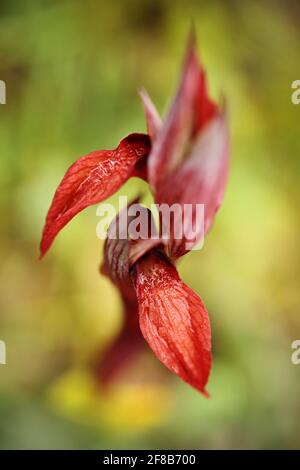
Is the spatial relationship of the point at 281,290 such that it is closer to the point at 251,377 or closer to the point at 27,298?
the point at 251,377

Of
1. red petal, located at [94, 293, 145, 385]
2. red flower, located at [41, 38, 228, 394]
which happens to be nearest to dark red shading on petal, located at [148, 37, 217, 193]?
red flower, located at [41, 38, 228, 394]

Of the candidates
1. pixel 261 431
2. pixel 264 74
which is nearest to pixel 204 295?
pixel 261 431

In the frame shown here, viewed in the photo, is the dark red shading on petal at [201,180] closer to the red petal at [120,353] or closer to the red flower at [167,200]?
the red flower at [167,200]

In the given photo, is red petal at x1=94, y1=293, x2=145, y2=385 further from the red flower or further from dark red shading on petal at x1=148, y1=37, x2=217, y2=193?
dark red shading on petal at x1=148, y1=37, x2=217, y2=193

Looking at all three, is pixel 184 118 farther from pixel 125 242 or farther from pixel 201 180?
pixel 125 242

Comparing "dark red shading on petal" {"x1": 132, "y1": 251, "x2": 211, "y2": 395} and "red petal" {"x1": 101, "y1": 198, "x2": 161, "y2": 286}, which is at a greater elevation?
"red petal" {"x1": 101, "y1": 198, "x2": 161, "y2": 286}

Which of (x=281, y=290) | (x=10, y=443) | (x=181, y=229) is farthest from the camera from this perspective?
(x=281, y=290)

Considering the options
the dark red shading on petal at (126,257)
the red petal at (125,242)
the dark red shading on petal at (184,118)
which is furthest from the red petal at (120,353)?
the dark red shading on petal at (184,118)

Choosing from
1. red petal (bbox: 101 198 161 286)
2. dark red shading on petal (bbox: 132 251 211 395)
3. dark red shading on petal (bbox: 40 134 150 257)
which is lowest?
dark red shading on petal (bbox: 132 251 211 395)
